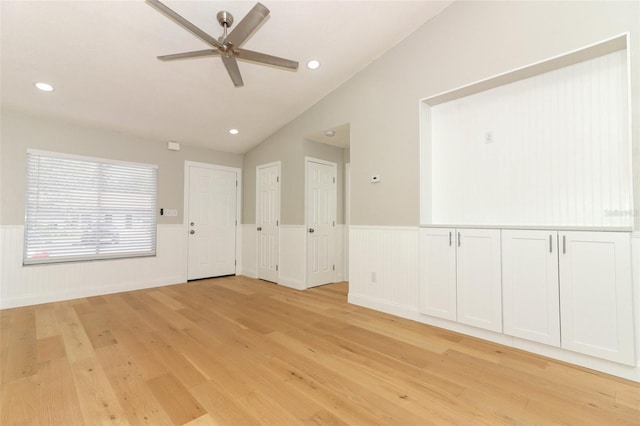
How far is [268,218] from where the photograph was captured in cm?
533

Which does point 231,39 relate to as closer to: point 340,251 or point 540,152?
point 540,152

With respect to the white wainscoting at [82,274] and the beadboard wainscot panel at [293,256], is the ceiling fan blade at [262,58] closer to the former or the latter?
the beadboard wainscot panel at [293,256]

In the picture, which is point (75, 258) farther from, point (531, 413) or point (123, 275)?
point (531, 413)

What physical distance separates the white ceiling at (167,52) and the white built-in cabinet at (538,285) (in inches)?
93.3

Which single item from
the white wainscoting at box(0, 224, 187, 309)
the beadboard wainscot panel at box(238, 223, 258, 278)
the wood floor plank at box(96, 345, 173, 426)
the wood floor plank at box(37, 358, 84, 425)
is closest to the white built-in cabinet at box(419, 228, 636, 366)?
the wood floor plank at box(96, 345, 173, 426)

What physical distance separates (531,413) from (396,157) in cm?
257

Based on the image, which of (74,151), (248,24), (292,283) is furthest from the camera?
(292,283)

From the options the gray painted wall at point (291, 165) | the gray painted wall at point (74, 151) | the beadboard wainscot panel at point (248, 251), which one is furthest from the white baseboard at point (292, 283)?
the gray painted wall at point (74, 151)

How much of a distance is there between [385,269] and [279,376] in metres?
1.92

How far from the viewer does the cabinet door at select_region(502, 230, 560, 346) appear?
231 centimetres

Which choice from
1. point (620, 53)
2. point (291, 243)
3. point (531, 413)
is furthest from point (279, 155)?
point (531, 413)

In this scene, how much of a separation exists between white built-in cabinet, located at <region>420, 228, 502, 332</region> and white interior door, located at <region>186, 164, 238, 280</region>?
13.0ft

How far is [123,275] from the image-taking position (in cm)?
449

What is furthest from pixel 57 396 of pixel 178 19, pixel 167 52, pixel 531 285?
pixel 531 285
